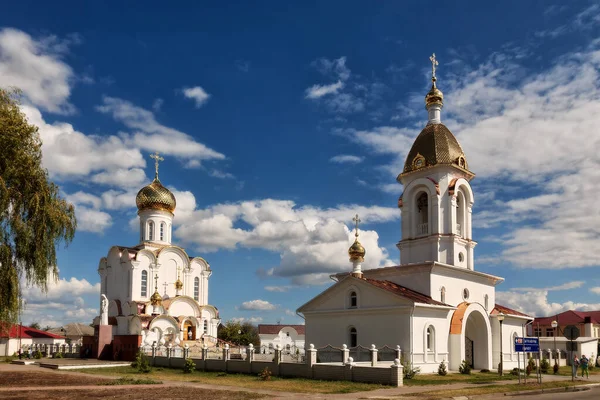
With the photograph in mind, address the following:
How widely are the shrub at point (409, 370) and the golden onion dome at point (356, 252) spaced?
251 inches

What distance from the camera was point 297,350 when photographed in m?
27.4

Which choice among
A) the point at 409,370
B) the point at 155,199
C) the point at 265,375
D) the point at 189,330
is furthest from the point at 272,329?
the point at 265,375

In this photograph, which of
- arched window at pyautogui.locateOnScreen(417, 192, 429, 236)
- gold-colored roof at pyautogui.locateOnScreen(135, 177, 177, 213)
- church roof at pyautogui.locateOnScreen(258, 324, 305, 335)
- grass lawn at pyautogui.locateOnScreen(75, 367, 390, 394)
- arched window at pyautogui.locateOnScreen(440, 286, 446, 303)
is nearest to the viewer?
grass lawn at pyautogui.locateOnScreen(75, 367, 390, 394)

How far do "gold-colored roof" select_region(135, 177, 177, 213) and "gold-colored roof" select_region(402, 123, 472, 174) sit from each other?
22.0 m

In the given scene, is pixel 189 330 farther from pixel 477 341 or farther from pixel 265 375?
pixel 265 375

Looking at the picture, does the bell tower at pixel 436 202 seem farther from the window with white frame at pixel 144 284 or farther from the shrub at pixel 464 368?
the window with white frame at pixel 144 284

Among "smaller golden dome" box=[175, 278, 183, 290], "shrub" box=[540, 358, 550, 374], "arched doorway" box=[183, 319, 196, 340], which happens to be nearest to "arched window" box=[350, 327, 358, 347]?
"shrub" box=[540, 358, 550, 374]

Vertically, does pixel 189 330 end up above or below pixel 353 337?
below

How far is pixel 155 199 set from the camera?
1863 inches

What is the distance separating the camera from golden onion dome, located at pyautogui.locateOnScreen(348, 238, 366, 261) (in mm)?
30561

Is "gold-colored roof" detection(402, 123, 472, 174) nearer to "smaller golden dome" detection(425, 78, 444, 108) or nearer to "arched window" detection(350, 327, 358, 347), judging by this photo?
"smaller golden dome" detection(425, 78, 444, 108)

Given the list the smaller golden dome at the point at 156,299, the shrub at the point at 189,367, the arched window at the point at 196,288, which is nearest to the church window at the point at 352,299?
the shrub at the point at 189,367

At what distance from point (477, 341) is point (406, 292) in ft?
18.8

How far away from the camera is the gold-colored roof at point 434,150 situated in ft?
105
